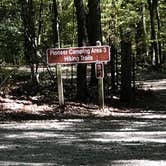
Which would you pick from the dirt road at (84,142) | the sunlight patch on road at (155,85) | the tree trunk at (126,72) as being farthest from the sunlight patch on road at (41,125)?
the sunlight patch on road at (155,85)

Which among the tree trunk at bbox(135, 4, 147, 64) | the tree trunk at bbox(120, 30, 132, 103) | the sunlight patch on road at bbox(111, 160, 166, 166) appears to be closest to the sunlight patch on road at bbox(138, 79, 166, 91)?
the tree trunk at bbox(120, 30, 132, 103)

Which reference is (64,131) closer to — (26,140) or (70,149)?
(26,140)

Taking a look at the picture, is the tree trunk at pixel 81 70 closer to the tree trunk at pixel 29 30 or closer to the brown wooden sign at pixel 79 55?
the brown wooden sign at pixel 79 55

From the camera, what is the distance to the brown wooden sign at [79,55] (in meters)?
15.7

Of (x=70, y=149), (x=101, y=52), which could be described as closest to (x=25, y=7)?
(x=101, y=52)

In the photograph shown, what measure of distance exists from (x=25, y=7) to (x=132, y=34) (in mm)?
24308

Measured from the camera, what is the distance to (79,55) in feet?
52.0

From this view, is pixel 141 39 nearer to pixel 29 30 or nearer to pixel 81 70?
pixel 29 30

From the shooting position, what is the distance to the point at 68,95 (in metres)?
18.6

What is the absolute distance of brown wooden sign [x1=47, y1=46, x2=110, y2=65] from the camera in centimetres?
1574

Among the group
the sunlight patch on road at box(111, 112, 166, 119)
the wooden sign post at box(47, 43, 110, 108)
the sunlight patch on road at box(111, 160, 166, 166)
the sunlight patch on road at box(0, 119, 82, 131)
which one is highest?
the wooden sign post at box(47, 43, 110, 108)

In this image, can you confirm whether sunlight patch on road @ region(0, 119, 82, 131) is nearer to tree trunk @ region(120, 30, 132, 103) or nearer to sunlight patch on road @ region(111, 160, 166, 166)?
sunlight patch on road @ region(111, 160, 166, 166)

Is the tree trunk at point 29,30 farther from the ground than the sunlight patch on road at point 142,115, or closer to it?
farther from the ground

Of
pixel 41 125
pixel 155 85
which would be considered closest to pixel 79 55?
pixel 41 125
